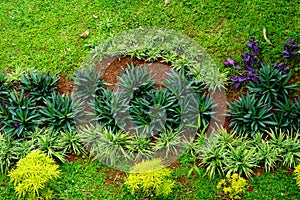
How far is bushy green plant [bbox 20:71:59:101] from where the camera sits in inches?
260

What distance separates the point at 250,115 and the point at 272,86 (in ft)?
1.68

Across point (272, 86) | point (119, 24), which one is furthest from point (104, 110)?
point (272, 86)

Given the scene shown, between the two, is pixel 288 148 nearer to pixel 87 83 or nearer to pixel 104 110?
pixel 104 110

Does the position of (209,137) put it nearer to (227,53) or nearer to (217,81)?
(217,81)

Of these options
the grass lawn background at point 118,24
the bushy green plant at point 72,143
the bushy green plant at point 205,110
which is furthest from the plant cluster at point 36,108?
the bushy green plant at point 205,110

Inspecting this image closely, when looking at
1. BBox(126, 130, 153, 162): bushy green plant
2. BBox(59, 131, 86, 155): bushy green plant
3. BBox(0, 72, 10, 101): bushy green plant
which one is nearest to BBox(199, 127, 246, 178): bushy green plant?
BBox(126, 130, 153, 162): bushy green plant

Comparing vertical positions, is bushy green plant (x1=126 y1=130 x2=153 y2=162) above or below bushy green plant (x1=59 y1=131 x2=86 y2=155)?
above

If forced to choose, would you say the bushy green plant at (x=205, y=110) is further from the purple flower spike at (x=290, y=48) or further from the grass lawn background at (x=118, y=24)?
the purple flower spike at (x=290, y=48)

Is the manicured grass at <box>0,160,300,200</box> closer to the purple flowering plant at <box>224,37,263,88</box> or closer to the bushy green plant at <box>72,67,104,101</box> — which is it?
the bushy green plant at <box>72,67,104,101</box>

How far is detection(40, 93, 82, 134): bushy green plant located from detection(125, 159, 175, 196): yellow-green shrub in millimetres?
1149

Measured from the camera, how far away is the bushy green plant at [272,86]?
6.25 meters

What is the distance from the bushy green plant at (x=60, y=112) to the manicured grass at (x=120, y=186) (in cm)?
52

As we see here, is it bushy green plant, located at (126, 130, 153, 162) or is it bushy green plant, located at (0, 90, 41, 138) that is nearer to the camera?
bushy green plant, located at (126, 130, 153, 162)

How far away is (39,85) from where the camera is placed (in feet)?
21.7
